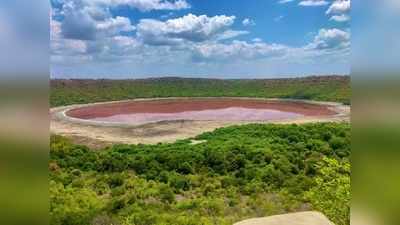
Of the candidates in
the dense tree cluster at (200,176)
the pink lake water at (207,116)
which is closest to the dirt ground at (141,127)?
the pink lake water at (207,116)

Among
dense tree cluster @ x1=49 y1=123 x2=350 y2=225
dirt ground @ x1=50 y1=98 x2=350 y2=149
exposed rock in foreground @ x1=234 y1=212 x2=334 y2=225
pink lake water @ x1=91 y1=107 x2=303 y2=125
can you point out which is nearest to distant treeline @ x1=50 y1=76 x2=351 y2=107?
dirt ground @ x1=50 y1=98 x2=350 y2=149

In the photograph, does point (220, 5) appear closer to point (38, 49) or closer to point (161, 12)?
point (161, 12)

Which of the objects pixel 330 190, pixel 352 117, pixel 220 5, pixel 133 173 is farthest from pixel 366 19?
pixel 220 5

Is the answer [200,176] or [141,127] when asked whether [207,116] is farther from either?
[200,176]

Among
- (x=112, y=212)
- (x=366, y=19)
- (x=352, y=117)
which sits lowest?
(x=112, y=212)

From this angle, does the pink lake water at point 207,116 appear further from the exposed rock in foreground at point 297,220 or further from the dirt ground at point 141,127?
the exposed rock in foreground at point 297,220

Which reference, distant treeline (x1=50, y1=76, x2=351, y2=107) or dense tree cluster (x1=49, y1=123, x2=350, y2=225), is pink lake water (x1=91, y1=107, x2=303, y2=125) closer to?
distant treeline (x1=50, y1=76, x2=351, y2=107)
